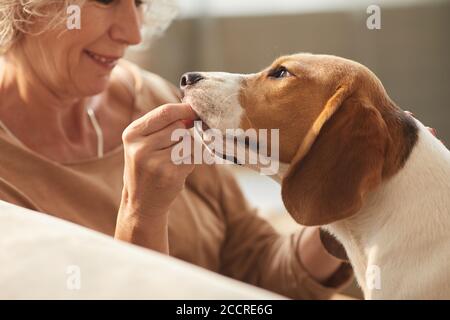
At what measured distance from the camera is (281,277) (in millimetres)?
1515

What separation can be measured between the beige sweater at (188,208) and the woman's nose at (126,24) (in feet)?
0.73

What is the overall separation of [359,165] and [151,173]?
353 mm

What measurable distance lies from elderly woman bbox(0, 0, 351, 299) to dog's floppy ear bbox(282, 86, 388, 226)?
311mm

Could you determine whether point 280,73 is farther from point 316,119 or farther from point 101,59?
point 101,59

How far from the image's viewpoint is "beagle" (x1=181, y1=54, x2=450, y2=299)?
95cm

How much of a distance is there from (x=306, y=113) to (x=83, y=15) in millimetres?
590

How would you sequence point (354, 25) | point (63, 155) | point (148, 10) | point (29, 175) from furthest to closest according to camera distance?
point (354, 25) → point (148, 10) → point (63, 155) → point (29, 175)

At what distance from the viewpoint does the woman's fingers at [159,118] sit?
3.52 feet

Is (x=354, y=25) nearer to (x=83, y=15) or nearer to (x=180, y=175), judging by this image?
(x=83, y=15)

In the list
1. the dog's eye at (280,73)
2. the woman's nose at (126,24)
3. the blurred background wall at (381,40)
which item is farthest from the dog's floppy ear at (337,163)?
the blurred background wall at (381,40)

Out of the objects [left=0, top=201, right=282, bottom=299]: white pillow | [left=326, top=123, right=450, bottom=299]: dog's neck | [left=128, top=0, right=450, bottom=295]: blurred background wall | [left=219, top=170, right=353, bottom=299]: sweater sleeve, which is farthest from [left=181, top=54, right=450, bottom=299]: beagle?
[left=128, top=0, right=450, bottom=295]: blurred background wall

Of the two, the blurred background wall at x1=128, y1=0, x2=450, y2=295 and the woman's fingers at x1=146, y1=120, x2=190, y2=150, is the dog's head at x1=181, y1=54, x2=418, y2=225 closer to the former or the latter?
the woman's fingers at x1=146, y1=120, x2=190, y2=150

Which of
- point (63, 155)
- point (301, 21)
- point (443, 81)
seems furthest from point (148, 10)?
point (443, 81)

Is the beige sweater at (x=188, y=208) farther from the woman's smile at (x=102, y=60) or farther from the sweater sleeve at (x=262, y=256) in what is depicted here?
the woman's smile at (x=102, y=60)
